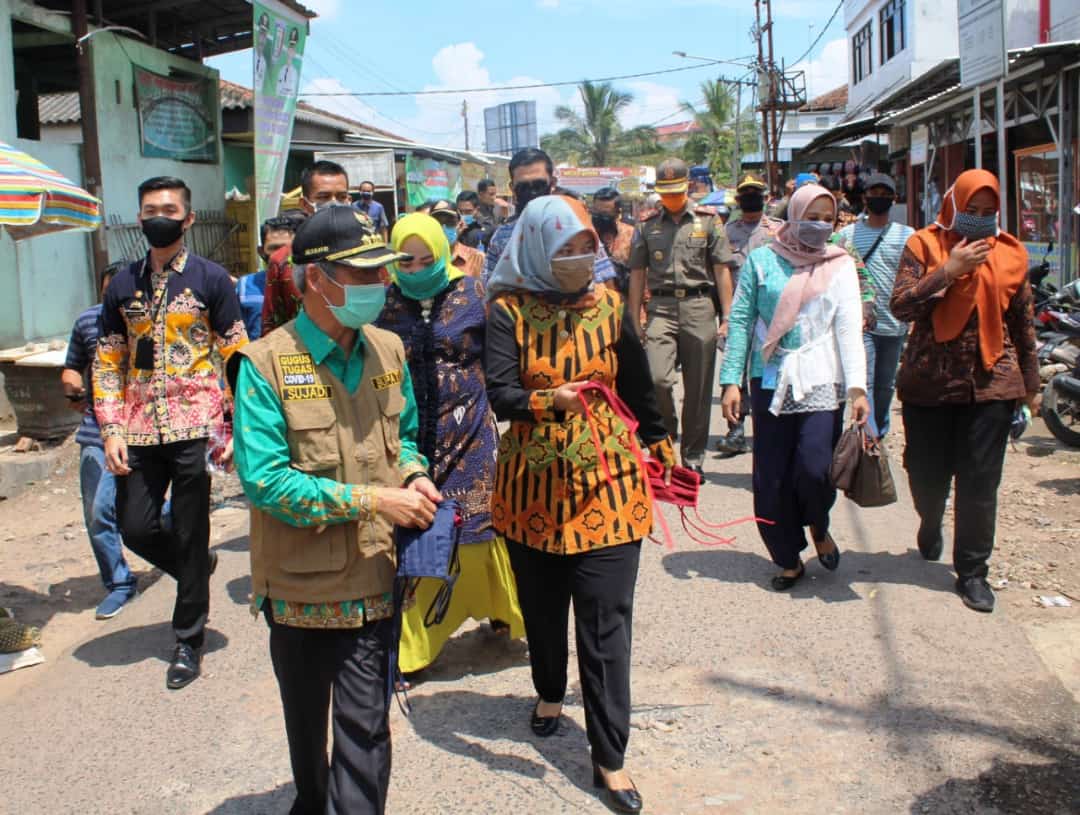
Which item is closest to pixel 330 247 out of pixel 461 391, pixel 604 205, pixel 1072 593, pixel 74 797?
pixel 461 391

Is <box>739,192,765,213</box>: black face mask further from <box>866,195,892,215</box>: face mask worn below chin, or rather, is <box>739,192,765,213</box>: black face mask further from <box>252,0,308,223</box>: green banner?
<box>252,0,308,223</box>: green banner

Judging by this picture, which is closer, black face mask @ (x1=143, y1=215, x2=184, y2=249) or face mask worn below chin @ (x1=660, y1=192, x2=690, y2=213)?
black face mask @ (x1=143, y1=215, x2=184, y2=249)

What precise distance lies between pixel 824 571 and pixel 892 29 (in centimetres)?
3219

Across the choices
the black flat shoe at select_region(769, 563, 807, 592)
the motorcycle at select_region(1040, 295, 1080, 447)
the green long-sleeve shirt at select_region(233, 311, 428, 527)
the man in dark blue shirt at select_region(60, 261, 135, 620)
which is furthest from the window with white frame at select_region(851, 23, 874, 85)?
the green long-sleeve shirt at select_region(233, 311, 428, 527)

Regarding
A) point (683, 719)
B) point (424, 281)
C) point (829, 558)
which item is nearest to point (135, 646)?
point (424, 281)

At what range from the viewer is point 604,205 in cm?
945

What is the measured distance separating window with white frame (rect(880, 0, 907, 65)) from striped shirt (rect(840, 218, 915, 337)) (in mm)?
27975

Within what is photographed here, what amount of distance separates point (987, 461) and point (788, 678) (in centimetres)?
150

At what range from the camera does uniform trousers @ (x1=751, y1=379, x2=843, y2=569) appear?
4.86m

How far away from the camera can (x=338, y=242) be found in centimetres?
253

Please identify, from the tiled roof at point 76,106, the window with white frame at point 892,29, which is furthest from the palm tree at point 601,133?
the tiled roof at point 76,106

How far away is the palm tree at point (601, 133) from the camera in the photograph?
56312 millimetres

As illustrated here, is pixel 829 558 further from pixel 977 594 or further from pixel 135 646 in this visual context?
pixel 135 646

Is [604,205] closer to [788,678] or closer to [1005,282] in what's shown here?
[1005,282]
